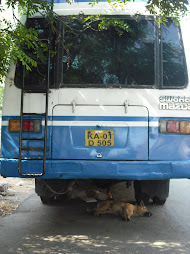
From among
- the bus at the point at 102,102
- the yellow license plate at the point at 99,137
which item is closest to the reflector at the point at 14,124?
the bus at the point at 102,102

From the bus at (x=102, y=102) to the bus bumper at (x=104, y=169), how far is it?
0.01 meters

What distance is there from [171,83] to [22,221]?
3.11 metres

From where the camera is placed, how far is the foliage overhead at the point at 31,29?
199 inches

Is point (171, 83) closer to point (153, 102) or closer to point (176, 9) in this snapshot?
point (153, 102)

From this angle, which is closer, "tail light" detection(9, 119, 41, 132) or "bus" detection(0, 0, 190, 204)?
"bus" detection(0, 0, 190, 204)

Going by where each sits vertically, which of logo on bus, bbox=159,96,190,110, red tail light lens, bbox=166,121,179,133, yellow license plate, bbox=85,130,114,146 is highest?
logo on bus, bbox=159,96,190,110

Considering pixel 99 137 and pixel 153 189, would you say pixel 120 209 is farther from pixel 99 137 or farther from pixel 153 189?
pixel 99 137

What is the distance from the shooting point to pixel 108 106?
208 inches

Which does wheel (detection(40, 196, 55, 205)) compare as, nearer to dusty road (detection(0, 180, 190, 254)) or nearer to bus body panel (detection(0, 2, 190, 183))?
dusty road (detection(0, 180, 190, 254))

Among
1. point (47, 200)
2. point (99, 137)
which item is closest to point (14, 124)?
point (99, 137)

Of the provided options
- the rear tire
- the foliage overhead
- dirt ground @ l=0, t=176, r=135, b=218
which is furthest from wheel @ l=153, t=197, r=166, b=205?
the foliage overhead

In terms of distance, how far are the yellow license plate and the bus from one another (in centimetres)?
1

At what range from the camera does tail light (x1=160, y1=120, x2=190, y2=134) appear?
525 centimetres

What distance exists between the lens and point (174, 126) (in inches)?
207
